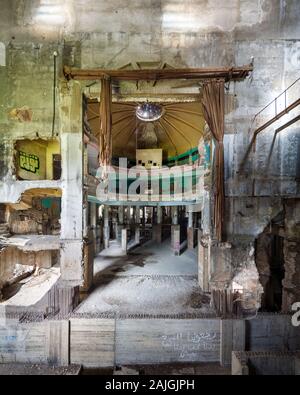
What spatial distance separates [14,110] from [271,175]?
918 cm

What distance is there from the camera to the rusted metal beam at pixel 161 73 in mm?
6797

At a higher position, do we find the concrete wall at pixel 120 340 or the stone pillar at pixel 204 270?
the stone pillar at pixel 204 270

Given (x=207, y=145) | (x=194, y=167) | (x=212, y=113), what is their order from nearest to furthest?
(x=212, y=113)
(x=207, y=145)
(x=194, y=167)

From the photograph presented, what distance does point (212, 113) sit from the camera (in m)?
7.07

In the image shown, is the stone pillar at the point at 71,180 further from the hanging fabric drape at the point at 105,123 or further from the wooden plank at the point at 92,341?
the wooden plank at the point at 92,341

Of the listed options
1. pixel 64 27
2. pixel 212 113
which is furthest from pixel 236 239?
pixel 64 27

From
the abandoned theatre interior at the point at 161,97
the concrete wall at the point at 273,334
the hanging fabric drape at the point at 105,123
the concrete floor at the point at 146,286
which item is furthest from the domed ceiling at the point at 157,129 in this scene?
the concrete wall at the point at 273,334

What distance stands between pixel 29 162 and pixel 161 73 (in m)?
8.14

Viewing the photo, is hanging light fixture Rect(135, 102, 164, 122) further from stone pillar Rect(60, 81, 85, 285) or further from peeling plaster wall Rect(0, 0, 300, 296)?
stone pillar Rect(60, 81, 85, 285)

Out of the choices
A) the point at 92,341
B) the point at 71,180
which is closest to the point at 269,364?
the point at 92,341

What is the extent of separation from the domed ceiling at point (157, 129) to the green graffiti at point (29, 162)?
159 inches

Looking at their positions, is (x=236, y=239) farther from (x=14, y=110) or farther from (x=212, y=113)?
(x=14, y=110)

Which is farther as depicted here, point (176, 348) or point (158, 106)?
point (158, 106)

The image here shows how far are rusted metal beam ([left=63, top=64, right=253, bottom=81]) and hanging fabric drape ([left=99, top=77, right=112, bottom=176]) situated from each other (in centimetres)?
Answer: 41
